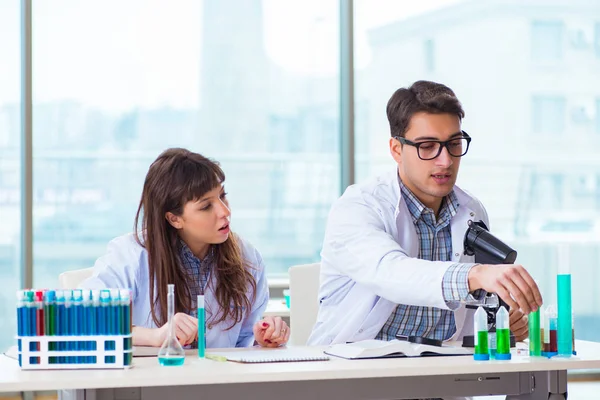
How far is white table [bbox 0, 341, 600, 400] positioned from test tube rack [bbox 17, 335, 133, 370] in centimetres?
3

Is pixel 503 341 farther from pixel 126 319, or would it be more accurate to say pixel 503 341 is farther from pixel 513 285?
pixel 126 319

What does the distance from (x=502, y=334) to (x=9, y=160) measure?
130 inches

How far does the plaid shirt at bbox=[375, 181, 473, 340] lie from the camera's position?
2678 mm

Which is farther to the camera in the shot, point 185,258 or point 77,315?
point 185,258

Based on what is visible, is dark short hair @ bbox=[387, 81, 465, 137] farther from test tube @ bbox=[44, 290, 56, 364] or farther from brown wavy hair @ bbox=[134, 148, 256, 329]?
test tube @ bbox=[44, 290, 56, 364]

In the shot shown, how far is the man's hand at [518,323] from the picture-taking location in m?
2.59

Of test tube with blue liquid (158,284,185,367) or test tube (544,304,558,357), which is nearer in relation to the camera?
test tube with blue liquid (158,284,185,367)

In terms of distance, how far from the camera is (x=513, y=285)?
2135 millimetres

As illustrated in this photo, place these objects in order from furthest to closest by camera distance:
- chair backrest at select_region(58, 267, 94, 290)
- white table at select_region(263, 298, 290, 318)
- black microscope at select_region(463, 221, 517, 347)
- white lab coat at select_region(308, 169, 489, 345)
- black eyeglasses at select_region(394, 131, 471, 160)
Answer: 1. white table at select_region(263, 298, 290, 318)
2. chair backrest at select_region(58, 267, 94, 290)
3. black eyeglasses at select_region(394, 131, 471, 160)
4. white lab coat at select_region(308, 169, 489, 345)
5. black microscope at select_region(463, 221, 517, 347)

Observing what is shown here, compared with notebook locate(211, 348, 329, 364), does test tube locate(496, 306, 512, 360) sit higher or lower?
higher

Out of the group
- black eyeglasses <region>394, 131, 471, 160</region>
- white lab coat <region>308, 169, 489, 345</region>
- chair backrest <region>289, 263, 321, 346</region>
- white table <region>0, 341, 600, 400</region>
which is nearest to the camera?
white table <region>0, 341, 600, 400</region>

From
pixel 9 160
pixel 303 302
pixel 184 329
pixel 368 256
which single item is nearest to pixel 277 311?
pixel 303 302

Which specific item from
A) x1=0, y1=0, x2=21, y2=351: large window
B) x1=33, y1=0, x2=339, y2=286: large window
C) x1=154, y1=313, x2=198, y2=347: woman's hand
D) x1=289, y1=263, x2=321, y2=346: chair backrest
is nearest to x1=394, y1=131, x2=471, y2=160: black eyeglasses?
x1=289, y1=263, x2=321, y2=346: chair backrest

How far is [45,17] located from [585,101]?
10.6 feet
